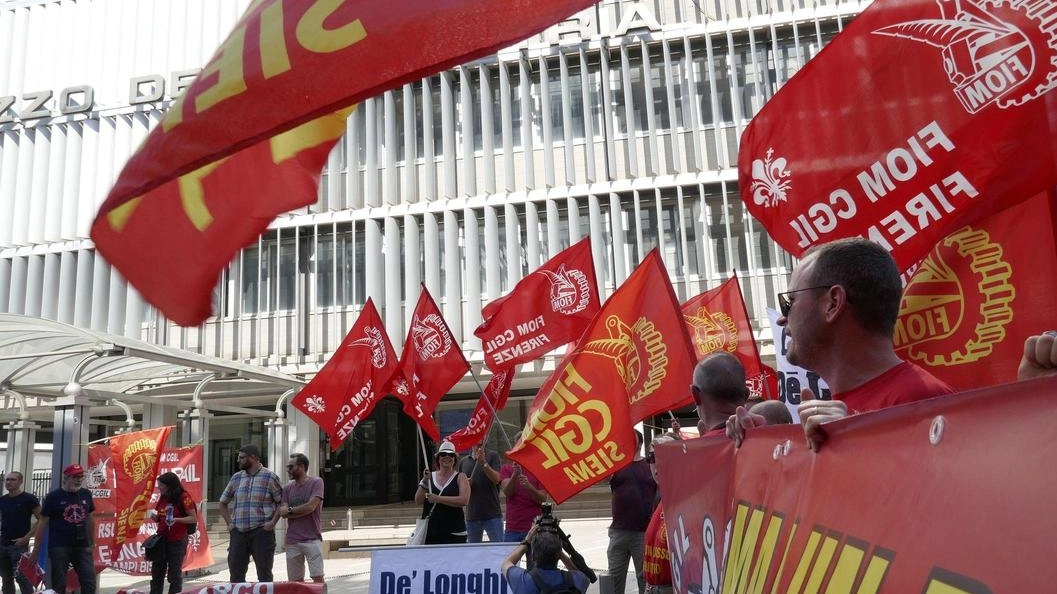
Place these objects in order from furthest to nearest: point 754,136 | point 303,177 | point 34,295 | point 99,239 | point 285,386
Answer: point 34,295 < point 285,386 < point 754,136 < point 303,177 < point 99,239

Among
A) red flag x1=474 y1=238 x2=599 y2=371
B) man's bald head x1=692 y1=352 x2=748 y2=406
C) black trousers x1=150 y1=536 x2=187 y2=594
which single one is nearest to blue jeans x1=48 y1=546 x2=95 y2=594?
black trousers x1=150 y1=536 x2=187 y2=594

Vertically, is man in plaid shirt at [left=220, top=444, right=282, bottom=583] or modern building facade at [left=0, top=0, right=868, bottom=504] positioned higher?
modern building facade at [left=0, top=0, right=868, bottom=504]

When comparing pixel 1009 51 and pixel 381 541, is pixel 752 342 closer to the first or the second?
pixel 1009 51

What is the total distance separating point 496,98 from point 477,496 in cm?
1714

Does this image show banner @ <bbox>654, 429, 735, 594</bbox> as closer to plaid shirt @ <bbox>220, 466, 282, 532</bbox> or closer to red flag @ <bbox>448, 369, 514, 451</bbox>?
red flag @ <bbox>448, 369, 514, 451</bbox>

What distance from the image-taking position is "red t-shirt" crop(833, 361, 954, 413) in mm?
1974

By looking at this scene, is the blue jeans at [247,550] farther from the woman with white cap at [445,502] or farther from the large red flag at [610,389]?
the large red flag at [610,389]

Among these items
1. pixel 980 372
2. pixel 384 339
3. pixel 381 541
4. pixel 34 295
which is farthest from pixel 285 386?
pixel 980 372

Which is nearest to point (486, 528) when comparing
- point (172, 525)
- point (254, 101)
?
point (172, 525)

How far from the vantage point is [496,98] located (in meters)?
25.2

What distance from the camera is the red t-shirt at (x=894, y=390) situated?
1.97 meters

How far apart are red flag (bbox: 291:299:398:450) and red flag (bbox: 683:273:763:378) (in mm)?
4024

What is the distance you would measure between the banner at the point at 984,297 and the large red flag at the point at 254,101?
174cm

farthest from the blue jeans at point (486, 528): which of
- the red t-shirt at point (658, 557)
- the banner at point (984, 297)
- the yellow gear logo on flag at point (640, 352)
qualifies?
the banner at point (984, 297)
